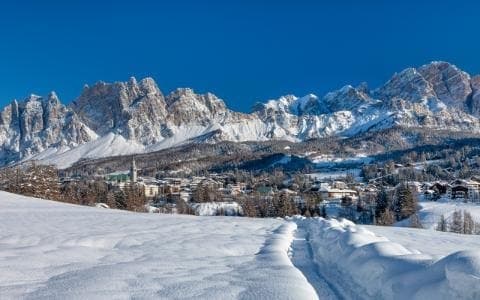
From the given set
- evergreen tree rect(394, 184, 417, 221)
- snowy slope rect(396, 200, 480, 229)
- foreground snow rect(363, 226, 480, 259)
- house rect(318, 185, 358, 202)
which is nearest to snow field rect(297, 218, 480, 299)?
foreground snow rect(363, 226, 480, 259)

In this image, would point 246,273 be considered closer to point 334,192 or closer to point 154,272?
point 154,272

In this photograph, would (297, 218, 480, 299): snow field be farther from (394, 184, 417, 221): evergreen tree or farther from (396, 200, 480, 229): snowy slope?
(394, 184, 417, 221): evergreen tree

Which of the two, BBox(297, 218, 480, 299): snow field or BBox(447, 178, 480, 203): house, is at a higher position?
BBox(297, 218, 480, 299): snow field

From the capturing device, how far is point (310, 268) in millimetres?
A: 8688

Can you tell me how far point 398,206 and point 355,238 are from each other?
253ft

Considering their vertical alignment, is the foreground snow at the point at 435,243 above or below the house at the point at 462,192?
above

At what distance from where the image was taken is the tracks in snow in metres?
6.61

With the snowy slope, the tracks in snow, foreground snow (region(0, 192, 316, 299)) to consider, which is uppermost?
foreground snow (region(0, 192, 316, 299))

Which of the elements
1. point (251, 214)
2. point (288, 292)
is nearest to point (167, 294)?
point (288, 292)

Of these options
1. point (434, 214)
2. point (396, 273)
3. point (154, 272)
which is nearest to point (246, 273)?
point (154, 272)

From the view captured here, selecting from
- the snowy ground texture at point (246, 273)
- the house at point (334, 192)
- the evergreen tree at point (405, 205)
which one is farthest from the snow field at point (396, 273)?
the house at point (334, 192)

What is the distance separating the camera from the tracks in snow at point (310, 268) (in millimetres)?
6609

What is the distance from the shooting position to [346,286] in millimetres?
6855

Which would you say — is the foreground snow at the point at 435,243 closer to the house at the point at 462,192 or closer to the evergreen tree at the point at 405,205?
the evergreen tree at the point at 405,205
